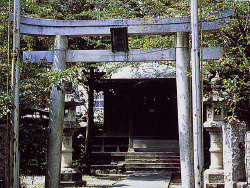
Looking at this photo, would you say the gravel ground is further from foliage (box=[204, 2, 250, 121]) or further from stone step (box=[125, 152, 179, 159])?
foliage (box=[204, 2, 250, 121])

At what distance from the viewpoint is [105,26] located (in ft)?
31.0

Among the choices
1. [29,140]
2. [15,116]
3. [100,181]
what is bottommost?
[100,181]

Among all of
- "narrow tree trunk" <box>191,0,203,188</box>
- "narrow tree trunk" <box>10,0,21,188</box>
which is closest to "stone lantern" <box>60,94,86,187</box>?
"narrow tree trunk" <box>10,0,21,188</box>

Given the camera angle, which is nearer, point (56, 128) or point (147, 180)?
point (56, 128)

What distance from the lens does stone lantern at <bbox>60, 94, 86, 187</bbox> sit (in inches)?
500

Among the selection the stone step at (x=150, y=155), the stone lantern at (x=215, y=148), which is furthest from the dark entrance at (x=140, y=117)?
the stone lantern at (x=215, y=148)

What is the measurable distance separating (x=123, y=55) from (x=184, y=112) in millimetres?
2009

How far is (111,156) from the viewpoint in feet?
58.4

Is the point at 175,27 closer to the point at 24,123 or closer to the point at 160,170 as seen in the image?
the point at 24,123

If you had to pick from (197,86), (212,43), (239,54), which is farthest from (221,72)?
(197,86)

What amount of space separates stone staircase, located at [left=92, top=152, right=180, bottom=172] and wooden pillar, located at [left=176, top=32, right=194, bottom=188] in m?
7.34

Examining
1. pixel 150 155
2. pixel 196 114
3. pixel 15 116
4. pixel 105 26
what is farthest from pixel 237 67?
pixel 150 155

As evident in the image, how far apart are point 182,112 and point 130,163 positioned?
804 cm

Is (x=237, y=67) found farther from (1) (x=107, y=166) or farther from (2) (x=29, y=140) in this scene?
(1) (x=107, y=166)
